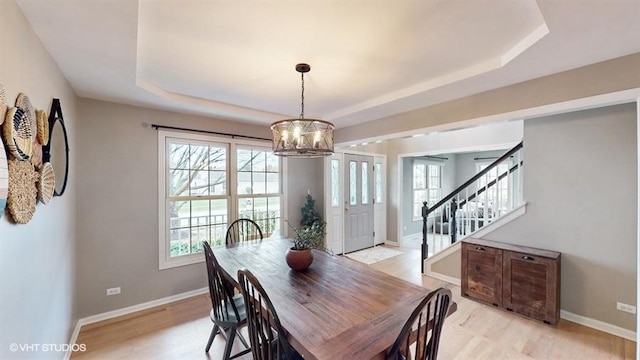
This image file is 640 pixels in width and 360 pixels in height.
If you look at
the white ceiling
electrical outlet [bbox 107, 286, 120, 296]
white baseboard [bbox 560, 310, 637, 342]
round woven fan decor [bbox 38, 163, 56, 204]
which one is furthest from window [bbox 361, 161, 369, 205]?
round woven fan decor [bbox 38, 163, 56, 204]

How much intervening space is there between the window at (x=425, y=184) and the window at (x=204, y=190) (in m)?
4.07

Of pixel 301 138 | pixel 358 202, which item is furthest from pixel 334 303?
pixel 358 202

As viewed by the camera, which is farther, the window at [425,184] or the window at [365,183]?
the window at [425,184]

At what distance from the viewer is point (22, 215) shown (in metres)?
1.31

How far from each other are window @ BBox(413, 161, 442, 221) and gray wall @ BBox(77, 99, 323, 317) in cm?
528

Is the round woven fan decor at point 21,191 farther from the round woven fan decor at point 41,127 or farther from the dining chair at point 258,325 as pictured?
the dining chair at point 258,325

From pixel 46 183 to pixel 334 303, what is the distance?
6.32 feet

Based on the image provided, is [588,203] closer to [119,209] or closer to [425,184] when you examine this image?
[425,184]

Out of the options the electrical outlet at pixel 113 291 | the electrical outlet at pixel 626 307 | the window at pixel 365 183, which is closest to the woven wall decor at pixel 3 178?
the electrical outlet at pixel 113 291

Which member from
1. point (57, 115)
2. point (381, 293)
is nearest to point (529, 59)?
point (381, 293)

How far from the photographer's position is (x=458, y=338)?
247 cm

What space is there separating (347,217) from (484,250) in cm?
254

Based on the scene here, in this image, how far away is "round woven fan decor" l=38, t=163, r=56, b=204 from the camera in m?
1.57

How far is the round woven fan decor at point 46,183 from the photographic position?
5.16ft
